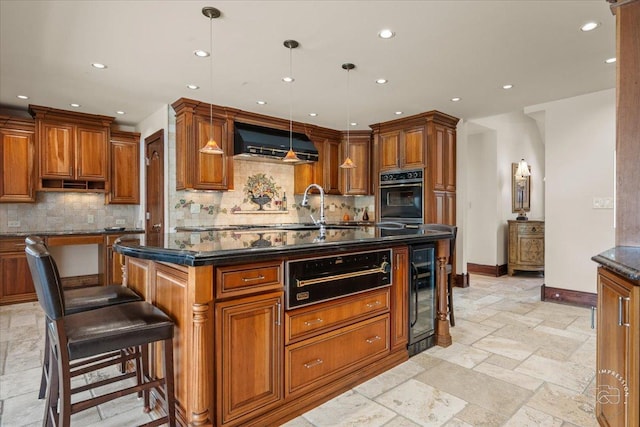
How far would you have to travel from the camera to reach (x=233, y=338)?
1743 millimetres

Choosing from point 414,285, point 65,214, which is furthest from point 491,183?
point 65,214

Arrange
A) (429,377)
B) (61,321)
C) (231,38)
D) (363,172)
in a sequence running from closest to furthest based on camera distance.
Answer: (61,321) → (429,377) → (231,38) → (363,172)

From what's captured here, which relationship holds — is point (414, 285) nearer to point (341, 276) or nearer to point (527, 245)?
point (341, 276)

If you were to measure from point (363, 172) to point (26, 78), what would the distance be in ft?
15.0

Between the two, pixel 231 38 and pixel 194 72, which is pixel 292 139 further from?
pixel 231 38

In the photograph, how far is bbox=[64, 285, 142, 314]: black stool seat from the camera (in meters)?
2.04

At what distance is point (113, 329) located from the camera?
1.56 metres

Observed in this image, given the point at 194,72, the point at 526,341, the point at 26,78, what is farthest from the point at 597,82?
the point at 26,78

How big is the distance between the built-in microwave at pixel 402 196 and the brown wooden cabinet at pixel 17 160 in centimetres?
493

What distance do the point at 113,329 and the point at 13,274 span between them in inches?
162

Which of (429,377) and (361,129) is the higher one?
(361,129)

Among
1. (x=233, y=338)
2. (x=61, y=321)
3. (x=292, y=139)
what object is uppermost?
(x=292, y=139)

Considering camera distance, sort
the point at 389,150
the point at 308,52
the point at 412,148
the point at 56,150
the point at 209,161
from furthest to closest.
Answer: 1. the point at 389,150
2. the point at 412,148
3. the point at 56,150
4. the point at 209,161
5. the point at 308,52

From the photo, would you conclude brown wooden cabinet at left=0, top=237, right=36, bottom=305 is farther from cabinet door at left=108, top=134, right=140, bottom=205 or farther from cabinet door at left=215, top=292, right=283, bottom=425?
cabinet door at left=215, top=292, right=283, bottom=425
